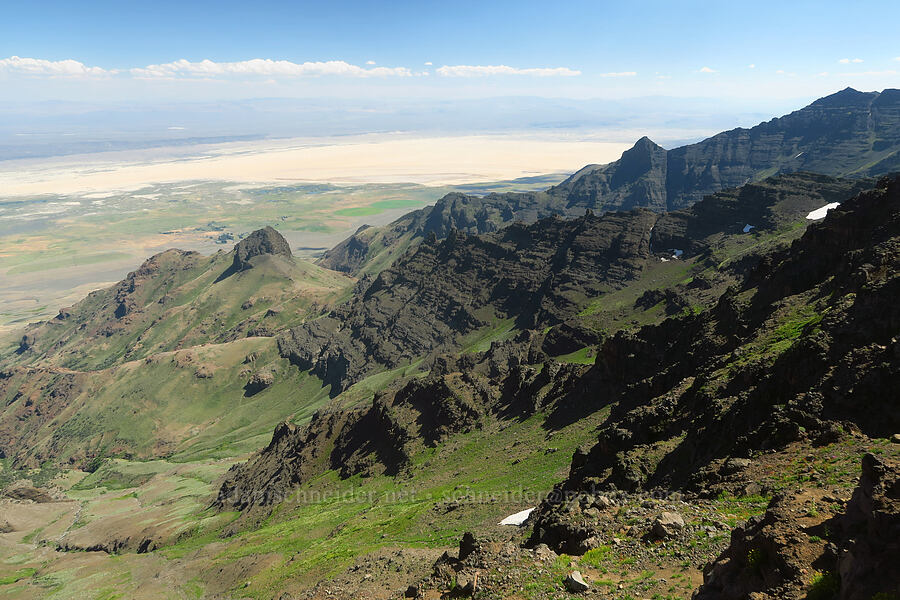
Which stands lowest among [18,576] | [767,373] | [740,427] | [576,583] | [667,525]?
[18,576]

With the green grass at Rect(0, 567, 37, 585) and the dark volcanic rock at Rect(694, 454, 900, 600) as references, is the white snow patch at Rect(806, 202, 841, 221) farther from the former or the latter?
the green grass at Rect(0, 567, 37, 585)

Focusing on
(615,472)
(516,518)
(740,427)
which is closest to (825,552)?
(740,427)

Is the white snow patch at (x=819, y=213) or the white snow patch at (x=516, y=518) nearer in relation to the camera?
the white snow patch at (x=516, y=518)

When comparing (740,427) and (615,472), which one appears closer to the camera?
(740,427)

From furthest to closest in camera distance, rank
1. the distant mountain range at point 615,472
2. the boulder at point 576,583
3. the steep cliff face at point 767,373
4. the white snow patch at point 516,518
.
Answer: the white snow patch at point 516,518 → the steep cliff face at point 767,373 → the boulder at point 576,583 → the distant mountain range at point 615,472

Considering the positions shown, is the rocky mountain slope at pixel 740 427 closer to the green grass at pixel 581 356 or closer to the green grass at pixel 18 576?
the green grass at pixel 581 356

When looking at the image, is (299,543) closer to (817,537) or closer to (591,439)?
(591,439)

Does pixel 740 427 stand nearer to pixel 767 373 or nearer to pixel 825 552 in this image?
pixel 767 373

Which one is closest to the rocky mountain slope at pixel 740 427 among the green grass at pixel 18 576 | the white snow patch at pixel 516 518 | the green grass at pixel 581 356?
the white snow patch at pixel 516 518

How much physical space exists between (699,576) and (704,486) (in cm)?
1035

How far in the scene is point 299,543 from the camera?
262ft

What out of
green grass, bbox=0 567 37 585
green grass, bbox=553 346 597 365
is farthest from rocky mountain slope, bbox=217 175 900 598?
green grass, bbox=0 567 37 585

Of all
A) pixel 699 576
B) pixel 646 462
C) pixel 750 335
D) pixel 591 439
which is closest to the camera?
pixel 699 576

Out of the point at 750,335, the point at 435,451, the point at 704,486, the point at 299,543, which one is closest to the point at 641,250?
the point at 435,451
